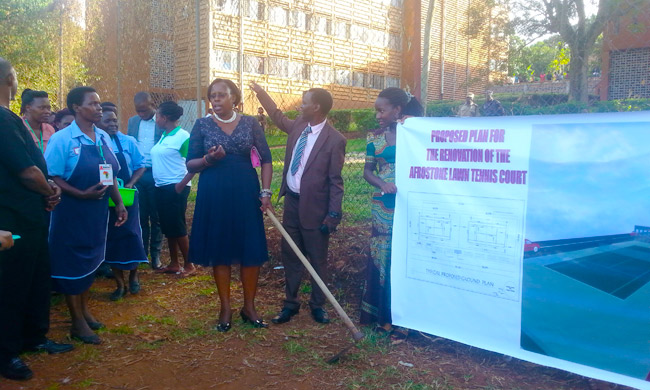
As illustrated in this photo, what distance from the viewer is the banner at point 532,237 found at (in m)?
2.97

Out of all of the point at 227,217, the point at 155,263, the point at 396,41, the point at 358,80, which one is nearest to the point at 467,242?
the point at 227,217

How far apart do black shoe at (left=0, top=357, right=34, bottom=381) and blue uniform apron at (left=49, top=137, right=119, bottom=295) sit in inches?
26.5

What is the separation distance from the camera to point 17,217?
354cm

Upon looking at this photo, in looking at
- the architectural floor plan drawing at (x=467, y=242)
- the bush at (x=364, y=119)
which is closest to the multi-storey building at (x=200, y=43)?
the bush at (x=364, y=119)

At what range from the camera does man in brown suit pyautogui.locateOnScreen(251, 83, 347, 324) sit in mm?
4422

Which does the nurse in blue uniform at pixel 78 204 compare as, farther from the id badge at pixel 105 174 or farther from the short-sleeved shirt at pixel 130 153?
the short-sleeved shirt at pixel 130 153

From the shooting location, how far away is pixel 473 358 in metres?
3.79

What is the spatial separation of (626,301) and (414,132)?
5.78ft

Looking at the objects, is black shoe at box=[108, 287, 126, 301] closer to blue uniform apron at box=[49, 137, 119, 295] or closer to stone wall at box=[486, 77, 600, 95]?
blue uniform apron at box=[49, 137, 119, 295]

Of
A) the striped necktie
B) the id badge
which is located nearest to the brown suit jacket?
the striped necktie

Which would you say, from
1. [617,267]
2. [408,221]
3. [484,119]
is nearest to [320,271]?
[408,221]

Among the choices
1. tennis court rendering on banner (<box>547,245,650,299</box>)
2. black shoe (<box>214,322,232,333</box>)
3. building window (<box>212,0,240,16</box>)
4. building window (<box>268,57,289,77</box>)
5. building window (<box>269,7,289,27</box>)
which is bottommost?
black shoe (<box>214,322,232,333</box>)

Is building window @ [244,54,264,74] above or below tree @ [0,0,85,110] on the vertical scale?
below

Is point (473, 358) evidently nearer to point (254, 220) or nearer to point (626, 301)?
point (626, 301)
